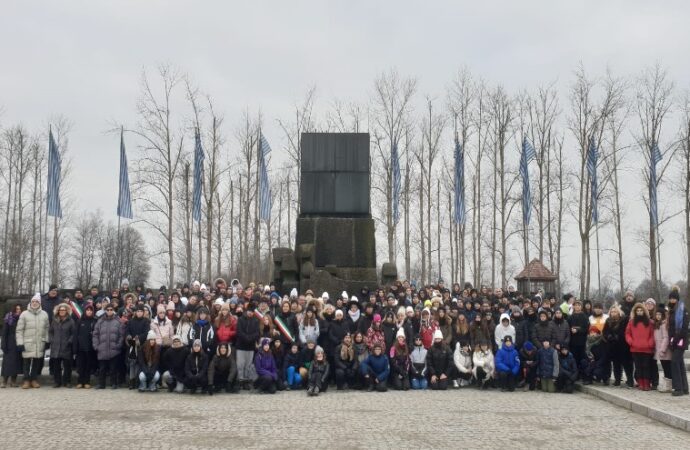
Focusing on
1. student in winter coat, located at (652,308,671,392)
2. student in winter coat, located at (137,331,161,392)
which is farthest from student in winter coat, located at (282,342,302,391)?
student in winter coat, located at (652,308,671,392)

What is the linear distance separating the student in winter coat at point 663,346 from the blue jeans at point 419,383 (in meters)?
4.24

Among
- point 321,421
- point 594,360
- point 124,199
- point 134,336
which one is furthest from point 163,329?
point 124,199

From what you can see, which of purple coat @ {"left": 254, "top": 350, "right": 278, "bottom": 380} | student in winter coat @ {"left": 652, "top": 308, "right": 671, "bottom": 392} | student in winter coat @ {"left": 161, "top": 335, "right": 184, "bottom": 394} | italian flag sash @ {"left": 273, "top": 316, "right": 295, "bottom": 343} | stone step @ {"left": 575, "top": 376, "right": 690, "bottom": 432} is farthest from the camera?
italian flag sash @ {"left": 273, "top": 316, "right": 295, "bottom": 343}

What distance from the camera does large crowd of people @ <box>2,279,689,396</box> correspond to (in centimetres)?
1308

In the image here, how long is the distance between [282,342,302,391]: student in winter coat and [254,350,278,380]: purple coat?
1.37 feet

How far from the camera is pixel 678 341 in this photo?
39.5ft

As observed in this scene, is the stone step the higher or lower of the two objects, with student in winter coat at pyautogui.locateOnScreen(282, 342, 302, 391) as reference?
lower

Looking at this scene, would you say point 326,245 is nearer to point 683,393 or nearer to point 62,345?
point 62,345

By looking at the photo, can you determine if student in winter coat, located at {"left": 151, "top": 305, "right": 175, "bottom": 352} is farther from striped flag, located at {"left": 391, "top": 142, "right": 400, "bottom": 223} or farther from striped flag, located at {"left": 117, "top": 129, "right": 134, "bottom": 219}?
striped flag, located at {"left": 391, "top": 142, "right": 400, "bottom": 223}

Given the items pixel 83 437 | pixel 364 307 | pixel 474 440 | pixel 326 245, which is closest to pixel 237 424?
pixel 83 437

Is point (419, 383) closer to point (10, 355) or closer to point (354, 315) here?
point (354, 315)

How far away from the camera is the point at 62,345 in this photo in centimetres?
1356

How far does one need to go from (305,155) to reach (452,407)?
12105 millimetres

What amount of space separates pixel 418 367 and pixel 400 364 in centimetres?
42
